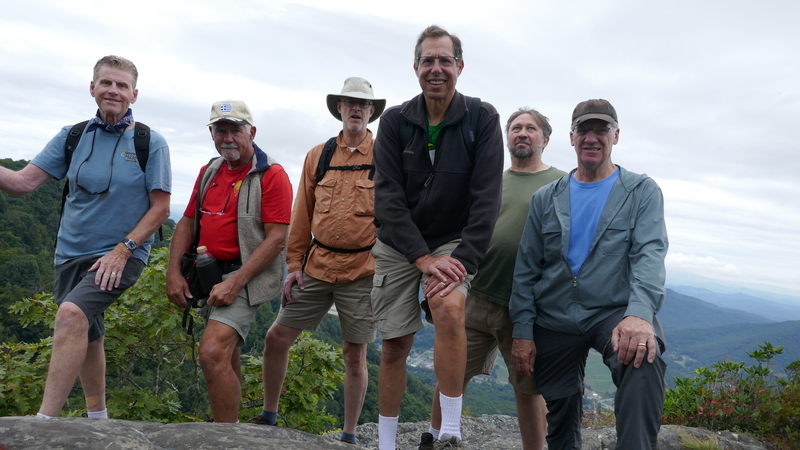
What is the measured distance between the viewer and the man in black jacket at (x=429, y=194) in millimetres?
3574

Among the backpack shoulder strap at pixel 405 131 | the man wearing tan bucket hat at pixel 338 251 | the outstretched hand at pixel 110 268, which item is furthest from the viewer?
the man wearing tan bucket hat at pixel 338 251

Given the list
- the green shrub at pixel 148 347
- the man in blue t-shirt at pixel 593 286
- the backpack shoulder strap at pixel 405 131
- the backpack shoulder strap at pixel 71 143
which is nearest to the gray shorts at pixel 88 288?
the backpack shoulder strap at pixel 71 143

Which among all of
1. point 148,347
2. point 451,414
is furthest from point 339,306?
point 148,347

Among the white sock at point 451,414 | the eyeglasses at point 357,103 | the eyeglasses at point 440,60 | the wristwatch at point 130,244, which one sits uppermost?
the eyeglasses at point 357,103

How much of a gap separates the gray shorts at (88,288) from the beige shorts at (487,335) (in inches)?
106

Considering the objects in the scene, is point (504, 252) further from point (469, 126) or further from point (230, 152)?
point (230, 152)

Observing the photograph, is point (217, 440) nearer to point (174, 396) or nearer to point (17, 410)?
point (17, 410)

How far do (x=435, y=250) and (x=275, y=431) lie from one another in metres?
1.56

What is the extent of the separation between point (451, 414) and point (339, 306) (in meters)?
1.76

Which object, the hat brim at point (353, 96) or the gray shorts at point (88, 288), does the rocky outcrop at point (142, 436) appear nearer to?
the gray shorts at point (88, 288)

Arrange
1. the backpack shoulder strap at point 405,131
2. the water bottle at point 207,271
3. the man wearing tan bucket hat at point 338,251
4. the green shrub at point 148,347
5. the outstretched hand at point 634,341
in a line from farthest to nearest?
the green shrub at point 148,347 → the man wearing tan bucket hat at point 338,251 → the water bottle at point 207,271 → the backpack shoulder strap at point 405,131 → the outstretched hand at point 634,341

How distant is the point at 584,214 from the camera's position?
12.5 ft

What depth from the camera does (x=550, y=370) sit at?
12.7 feet

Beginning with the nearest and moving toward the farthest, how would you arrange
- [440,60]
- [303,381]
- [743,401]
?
1. [440,60]
2. [743,401]
3. [303,381]
